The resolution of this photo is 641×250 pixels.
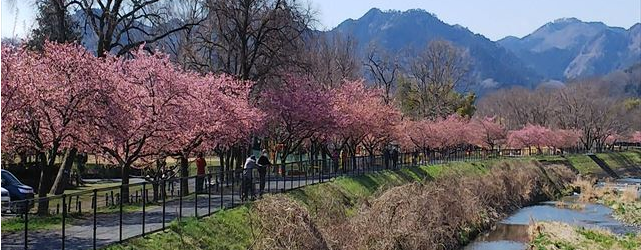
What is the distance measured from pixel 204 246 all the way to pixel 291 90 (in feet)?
67.7

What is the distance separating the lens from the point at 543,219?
38812mm

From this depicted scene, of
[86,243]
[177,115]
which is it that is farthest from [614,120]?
[86,243]

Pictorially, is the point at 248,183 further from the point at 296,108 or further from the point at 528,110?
the point at 528,110

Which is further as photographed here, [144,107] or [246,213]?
[144,107]

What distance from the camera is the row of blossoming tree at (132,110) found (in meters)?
18.3

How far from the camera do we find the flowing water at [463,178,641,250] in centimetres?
3062

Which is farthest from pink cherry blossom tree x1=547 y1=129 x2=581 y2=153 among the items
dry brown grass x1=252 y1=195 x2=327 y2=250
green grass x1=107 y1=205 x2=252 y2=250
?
dry brown grass x1=252 y1=195 x2=327 y2=250

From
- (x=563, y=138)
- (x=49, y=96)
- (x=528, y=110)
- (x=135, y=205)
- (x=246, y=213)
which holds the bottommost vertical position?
(x=246, y=213)

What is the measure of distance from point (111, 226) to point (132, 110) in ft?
20.2

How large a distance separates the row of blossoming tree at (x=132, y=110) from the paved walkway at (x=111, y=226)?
2.74 feet

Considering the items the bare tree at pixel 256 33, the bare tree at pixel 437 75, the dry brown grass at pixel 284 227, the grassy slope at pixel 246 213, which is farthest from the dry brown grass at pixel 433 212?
the bare tree at pixel 437 75

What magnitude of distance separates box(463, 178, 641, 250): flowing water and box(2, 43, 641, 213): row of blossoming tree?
29.4 feet

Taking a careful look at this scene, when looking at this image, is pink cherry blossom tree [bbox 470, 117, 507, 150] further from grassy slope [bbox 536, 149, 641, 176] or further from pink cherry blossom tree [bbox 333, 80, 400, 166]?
pink cherry blossom tree [bbox 333, 80, 400, 166]

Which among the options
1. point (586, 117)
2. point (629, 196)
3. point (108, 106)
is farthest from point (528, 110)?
point (108, 106)
